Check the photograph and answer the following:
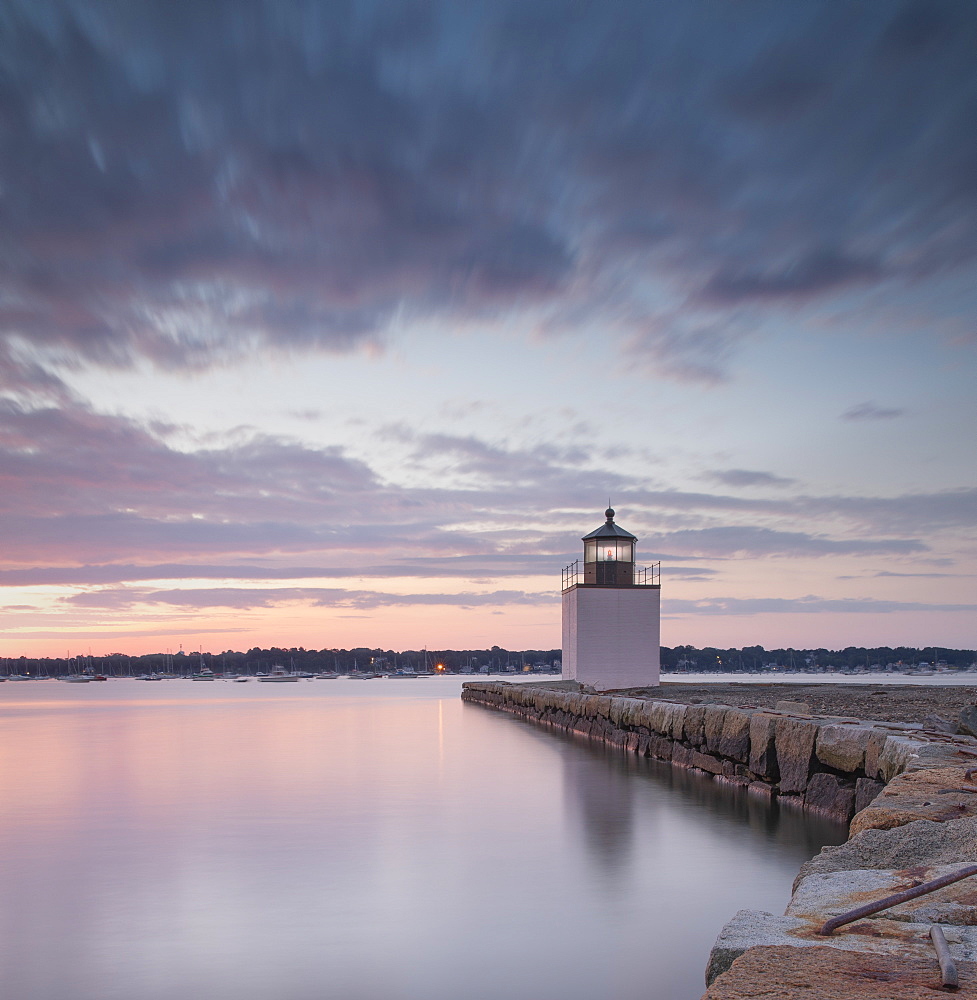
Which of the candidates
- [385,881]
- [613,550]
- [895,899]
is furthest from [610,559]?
[895,899]

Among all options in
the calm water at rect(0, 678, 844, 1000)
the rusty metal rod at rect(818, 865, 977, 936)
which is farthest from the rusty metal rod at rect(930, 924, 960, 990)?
the calm water at rect(0, 678, 844, 1000)

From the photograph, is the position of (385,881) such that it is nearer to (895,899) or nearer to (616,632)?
(895,899)

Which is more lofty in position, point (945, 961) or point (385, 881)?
point (945, 961)

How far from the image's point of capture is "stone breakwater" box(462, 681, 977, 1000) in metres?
1.84

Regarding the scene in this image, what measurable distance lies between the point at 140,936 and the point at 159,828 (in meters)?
3.72

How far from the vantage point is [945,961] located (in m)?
1.82

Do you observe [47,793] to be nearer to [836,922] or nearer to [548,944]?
[548,944]

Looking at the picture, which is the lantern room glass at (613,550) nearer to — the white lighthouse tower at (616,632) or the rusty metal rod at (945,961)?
the white lighthouse tower at (616,632)

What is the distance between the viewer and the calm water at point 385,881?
404 centimetres

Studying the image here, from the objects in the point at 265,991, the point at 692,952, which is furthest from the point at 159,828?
the point at 692,952

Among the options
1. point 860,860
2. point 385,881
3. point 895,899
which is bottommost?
point 385,881

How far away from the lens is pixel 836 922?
7.22 ft

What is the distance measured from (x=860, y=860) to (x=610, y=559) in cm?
1801

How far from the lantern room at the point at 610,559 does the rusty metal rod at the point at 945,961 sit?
1905cm
